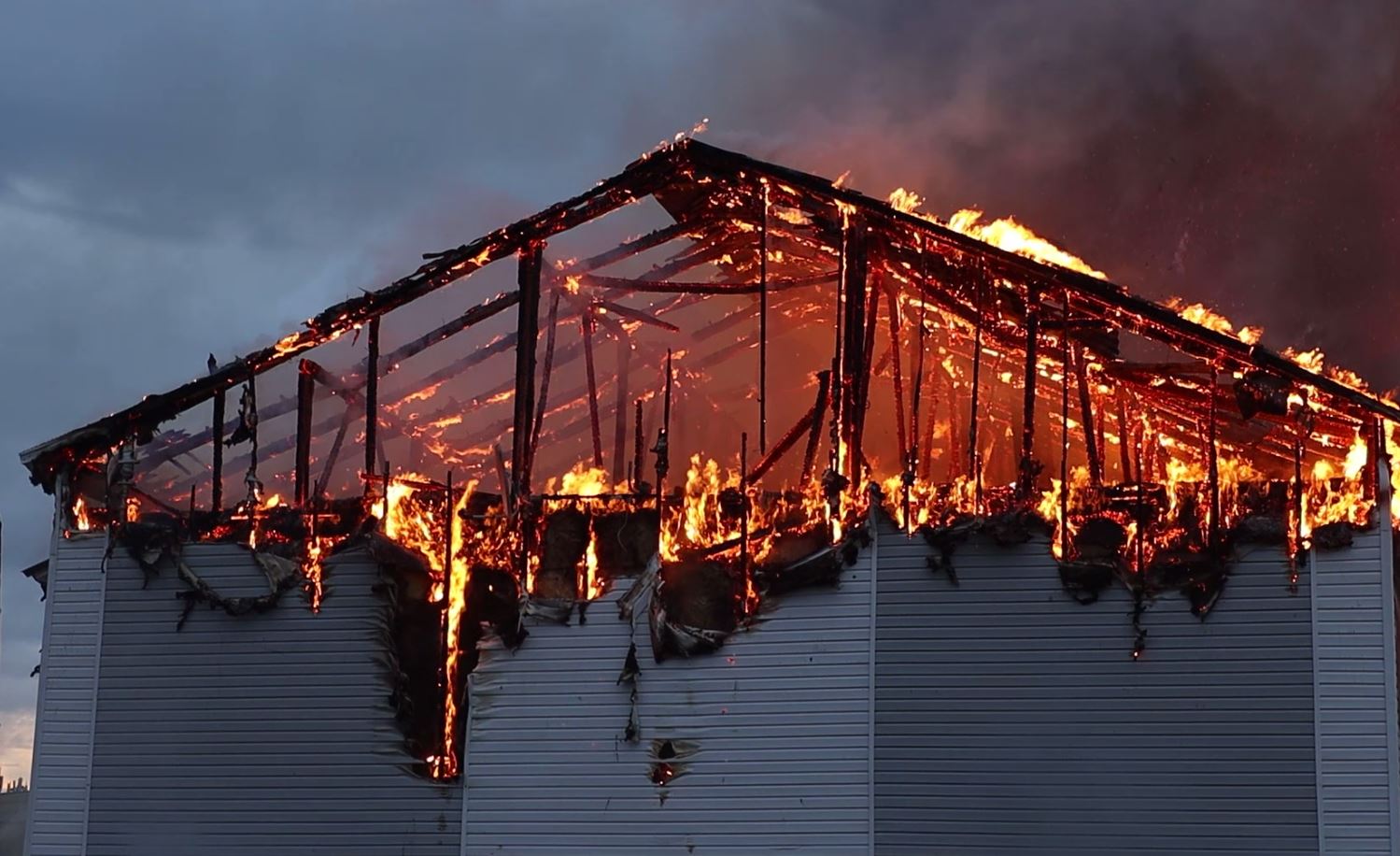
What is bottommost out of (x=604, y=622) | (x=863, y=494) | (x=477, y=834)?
(x=477, y=834)

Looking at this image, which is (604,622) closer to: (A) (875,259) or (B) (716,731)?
(B) (716,731)

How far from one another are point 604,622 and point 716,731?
1.89 meters

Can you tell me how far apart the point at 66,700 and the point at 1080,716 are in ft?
41.6

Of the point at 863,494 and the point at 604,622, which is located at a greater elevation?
the point at 863,494

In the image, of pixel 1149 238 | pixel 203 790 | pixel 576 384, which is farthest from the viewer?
pixel 1149 238

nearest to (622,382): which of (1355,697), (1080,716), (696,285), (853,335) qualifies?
(696,285)

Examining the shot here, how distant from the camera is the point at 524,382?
2083 centimetres

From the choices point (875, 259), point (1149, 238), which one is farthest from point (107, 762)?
point (1149, 238)

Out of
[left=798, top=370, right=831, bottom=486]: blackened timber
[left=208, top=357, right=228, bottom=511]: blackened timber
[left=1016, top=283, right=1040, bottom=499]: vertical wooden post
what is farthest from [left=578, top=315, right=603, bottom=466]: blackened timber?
[left=1016, top=283, right=1040, bottom=499]: vertical wooden post

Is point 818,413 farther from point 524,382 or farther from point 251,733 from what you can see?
point 251,733

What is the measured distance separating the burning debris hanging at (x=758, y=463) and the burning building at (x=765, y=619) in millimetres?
52

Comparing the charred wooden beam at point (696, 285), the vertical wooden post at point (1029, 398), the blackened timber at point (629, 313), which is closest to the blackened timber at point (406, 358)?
the blackened timber at point (629, 313)

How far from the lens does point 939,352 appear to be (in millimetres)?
26719

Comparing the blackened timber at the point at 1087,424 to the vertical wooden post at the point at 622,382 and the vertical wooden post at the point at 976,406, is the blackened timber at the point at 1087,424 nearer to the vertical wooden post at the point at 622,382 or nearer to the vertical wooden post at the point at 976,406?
the vertical wooden post at the point at 976,406
